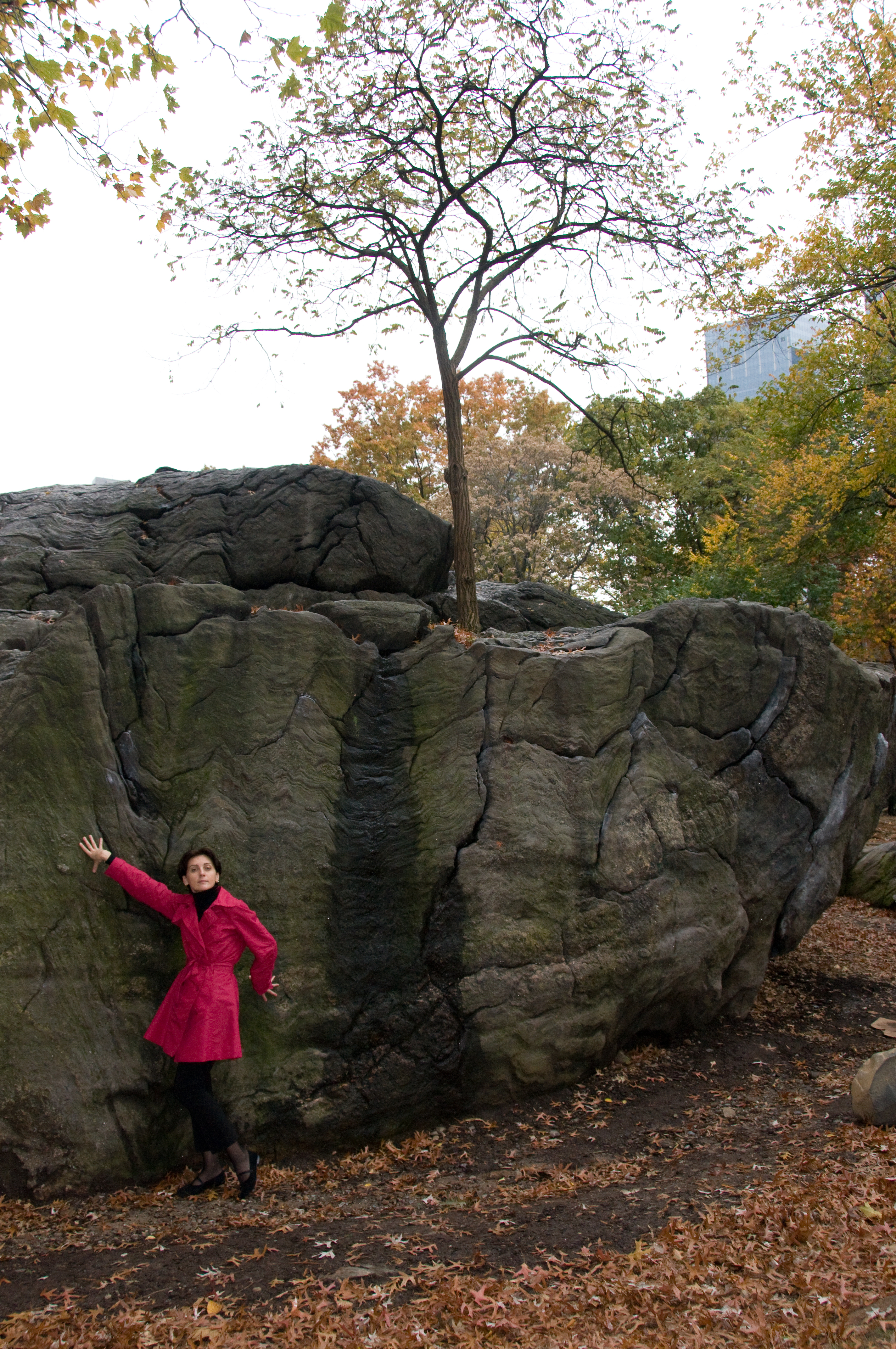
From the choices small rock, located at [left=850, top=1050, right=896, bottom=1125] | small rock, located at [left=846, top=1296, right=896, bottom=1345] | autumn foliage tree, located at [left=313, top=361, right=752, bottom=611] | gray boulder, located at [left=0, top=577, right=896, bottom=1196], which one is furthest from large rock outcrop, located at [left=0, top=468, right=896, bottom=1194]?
autumn foliage tree, located at [left=313, top=361, right=752, bottom=611]

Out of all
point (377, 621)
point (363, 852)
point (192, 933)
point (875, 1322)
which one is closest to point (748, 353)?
point (377, 621)

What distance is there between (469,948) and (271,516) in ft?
16.3

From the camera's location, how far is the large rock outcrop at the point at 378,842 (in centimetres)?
545

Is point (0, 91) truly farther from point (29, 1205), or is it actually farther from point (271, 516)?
point (29, 1205)

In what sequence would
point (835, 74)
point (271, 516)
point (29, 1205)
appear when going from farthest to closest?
point (835, 74) < point (271, 516) < point (29, 1205)

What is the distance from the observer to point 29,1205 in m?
5.00

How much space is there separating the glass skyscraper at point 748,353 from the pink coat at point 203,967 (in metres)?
11.8

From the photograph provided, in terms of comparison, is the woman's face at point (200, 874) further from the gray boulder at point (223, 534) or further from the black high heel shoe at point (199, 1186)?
the gray boulder at point (223, 534)

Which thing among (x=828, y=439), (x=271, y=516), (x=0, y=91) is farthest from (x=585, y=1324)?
(x=828, y=439)

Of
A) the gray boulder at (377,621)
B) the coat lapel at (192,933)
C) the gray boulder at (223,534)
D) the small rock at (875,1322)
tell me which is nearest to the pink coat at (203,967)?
the coat lapel at (192,933)

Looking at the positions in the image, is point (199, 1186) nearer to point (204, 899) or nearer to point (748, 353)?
→ point (204, 899)

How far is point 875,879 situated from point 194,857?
36.0ft

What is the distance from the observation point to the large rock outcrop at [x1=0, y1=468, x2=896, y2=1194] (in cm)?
545

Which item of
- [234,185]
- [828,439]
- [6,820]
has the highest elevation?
[234,185]
